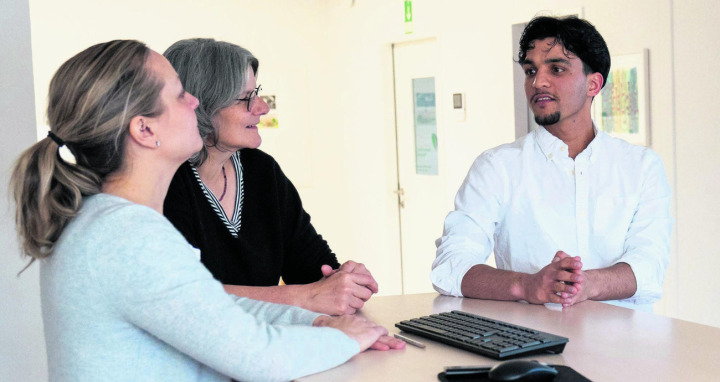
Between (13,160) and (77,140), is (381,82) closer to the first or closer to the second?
(13,160)

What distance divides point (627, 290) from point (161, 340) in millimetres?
1308

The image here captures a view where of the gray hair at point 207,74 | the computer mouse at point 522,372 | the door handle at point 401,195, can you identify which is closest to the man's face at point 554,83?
the gray hair at point 207,74

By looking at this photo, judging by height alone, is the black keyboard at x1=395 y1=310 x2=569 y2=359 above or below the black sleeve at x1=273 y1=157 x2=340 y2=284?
below

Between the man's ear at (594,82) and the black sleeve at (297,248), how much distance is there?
1068 mm

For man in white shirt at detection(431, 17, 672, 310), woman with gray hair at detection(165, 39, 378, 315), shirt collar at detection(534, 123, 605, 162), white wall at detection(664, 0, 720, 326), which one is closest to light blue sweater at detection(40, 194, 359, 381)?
woman with gray hair at detection(165, 39, 378, 315)

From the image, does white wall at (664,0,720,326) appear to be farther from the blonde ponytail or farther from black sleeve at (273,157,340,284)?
the blonde ponytail

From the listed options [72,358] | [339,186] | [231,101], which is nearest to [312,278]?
[231,101]

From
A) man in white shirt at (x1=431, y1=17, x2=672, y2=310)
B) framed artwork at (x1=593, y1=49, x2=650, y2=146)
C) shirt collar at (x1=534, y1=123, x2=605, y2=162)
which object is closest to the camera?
man in white shirt at (x1=431, y1=17, x2=672, y2=310)

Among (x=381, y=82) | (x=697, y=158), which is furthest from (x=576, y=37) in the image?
(x=381, y=82)

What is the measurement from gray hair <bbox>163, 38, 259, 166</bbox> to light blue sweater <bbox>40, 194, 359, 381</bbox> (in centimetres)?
80

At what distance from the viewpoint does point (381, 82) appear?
20.7 feet

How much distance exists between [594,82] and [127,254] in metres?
1.89

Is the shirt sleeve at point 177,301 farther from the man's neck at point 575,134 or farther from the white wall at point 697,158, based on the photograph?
the white wall at point 697,158

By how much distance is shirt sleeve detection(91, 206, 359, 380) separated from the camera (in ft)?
4.40
